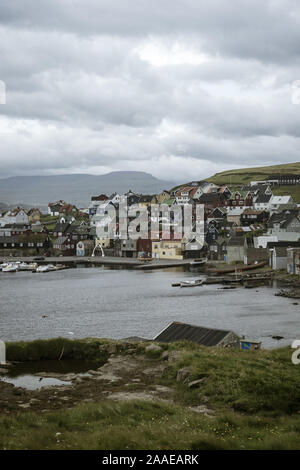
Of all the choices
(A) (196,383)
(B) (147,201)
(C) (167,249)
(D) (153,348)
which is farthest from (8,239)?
(A) (196,383)

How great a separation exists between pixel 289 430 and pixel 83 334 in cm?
1936

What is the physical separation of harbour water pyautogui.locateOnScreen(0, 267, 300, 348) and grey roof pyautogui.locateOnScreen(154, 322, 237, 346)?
12.4 ft

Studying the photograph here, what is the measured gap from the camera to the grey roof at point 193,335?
70.1ft

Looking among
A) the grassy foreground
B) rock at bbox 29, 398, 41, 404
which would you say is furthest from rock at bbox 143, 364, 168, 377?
rock at bbox 29, 398, 41, 404

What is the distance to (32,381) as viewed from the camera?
16688 mm

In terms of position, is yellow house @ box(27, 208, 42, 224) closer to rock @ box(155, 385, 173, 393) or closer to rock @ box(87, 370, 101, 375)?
rock @ box(87, 370, 101, 375)

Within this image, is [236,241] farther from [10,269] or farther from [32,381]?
Result: [32,381]

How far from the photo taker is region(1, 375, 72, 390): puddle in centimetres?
1602

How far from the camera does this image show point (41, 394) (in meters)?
14.4

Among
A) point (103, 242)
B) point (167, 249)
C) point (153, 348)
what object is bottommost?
point (153, 348)

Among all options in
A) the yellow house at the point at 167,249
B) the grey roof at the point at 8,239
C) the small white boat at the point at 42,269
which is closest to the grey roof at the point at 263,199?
the yellow house at the point at 167,249

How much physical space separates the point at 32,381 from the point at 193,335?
7772 millimetres
